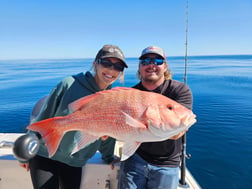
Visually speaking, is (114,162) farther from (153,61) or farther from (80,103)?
(153,61)

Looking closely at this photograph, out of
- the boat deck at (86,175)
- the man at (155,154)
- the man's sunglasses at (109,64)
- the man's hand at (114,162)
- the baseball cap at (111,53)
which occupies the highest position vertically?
the baseball cap at (111,53)

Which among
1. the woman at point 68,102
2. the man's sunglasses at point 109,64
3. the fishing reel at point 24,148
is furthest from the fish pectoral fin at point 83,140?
the man's sunglasses at point 109,64

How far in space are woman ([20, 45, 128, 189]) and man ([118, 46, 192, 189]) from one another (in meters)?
0.45

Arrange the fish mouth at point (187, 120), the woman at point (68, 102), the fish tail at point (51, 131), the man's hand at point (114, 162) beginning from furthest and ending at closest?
the man's hand at point (114, 162) < the woman at point (68, 102) < the fish tail at point (51, 131) < the fish mouth at point (187, 120)

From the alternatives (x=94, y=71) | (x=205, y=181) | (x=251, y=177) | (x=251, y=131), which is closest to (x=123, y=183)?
(x=94, y=71)

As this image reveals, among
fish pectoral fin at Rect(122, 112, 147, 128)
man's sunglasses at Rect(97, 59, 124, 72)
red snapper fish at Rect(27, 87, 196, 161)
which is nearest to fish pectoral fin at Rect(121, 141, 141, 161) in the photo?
red snapper fish at Rect(27, 87, 196, 161)

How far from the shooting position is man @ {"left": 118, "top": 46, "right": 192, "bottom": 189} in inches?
79.4

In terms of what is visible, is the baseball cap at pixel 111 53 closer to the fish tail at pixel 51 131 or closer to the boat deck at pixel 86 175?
the fish tail at pixel 51 131

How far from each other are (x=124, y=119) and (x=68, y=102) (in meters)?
0.64

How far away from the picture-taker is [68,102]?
67.4 inches

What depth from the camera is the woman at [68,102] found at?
1753mm

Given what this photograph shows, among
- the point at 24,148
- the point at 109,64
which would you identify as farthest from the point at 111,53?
the point at 24,148

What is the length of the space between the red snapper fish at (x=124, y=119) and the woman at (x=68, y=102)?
0.75 feet

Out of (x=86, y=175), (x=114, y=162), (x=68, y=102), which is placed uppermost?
(x=68, y=102)
